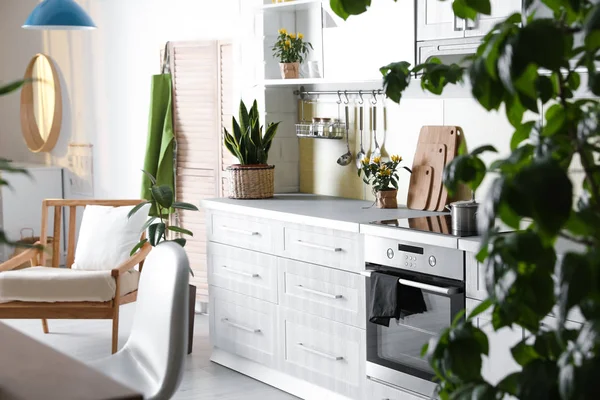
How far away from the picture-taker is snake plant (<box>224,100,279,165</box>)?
14.4 ft

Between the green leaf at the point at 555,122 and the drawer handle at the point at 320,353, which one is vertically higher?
the green leaf at the point at 555,122

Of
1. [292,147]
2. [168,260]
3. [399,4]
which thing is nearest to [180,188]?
[292,147]

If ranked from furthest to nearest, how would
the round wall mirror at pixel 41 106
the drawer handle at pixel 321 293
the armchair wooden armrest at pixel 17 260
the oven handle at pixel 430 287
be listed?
the round wall mirror at pixel 41 106
the armchair wooden armrest at pixel 17 260
the drawer handle at pixel 321 293
the oven handle at pixel 430 287

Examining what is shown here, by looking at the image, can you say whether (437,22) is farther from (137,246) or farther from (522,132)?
(522,132)

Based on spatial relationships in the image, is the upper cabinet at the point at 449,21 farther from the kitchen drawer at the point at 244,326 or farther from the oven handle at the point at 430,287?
the kitchen drawer at the point at 244,326

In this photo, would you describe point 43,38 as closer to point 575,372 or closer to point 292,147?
point 292,147

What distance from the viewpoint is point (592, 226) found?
3.18 ft

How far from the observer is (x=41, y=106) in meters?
7.18

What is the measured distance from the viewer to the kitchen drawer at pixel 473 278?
2941 millimetres

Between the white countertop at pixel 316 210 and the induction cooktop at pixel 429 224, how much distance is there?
4.7 inches

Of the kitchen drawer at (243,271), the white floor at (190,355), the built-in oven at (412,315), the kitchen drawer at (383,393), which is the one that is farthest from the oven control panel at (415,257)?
the white floor at (190,355)

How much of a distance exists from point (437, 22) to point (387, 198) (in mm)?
865

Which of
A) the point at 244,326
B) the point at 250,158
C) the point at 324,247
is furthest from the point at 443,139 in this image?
the point at 244,326

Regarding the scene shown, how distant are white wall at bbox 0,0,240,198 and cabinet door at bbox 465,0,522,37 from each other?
1.90 metres
